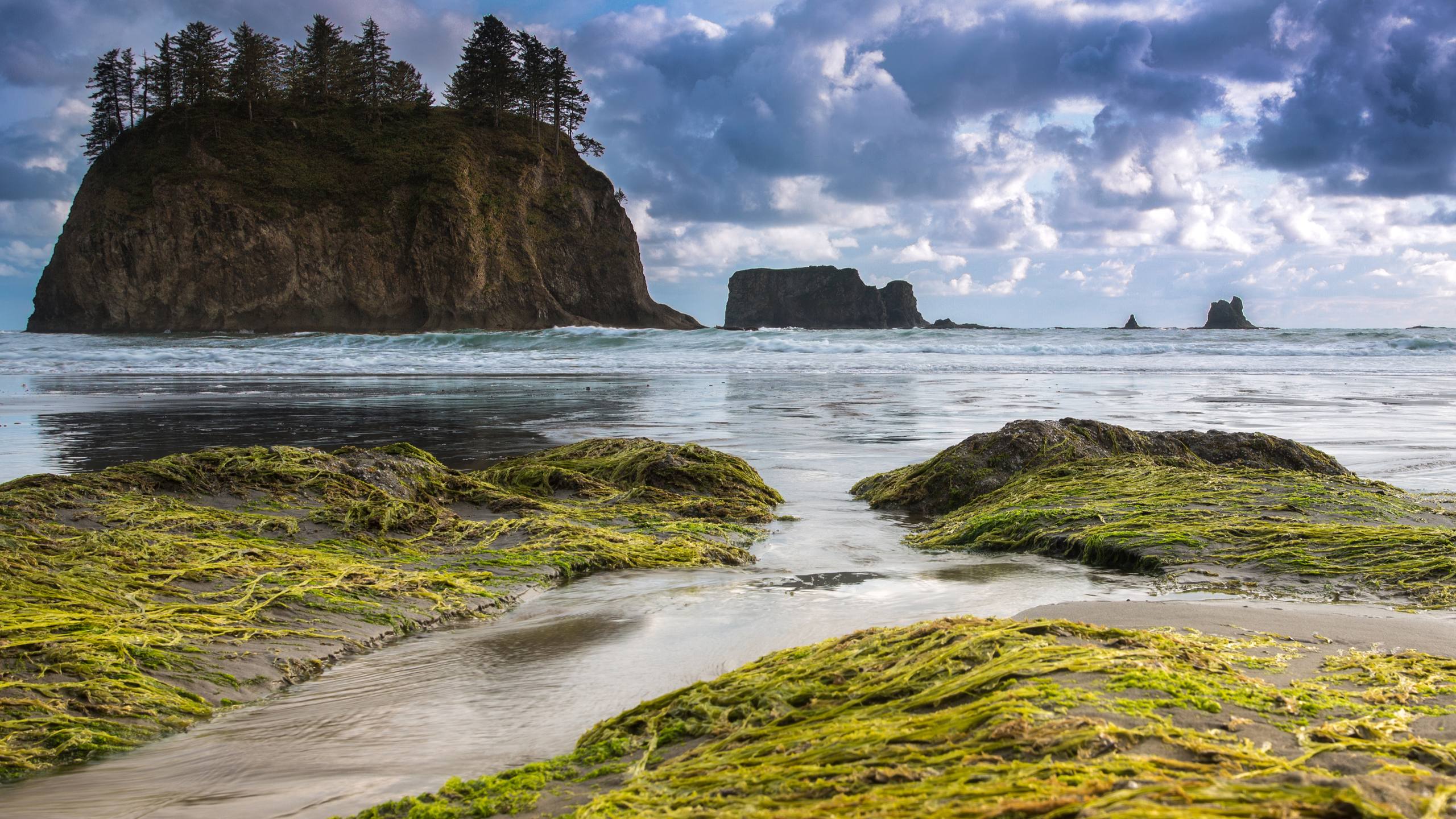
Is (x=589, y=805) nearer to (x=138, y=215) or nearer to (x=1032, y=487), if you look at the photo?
(x=1032, y=487)

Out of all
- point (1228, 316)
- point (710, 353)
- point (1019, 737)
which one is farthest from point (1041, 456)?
point (1228, 316)

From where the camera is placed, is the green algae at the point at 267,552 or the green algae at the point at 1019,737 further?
the green algae at the point at 267,552

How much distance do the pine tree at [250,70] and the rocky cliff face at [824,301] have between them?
234 ft

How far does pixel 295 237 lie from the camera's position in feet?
169

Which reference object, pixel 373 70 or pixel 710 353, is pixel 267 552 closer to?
pixel 710 353

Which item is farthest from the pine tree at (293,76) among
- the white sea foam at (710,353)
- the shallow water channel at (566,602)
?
the shallow water channel at (566,602)

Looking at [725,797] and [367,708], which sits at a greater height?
[725,797]

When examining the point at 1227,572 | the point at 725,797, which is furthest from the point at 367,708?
the point at 1227,572

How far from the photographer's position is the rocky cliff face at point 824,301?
117m

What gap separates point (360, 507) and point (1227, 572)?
4.41 m

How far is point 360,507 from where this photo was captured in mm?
5148

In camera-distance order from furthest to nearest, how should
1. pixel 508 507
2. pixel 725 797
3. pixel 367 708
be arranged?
pixel 508 507
pixel 367 708
pixel 725 797

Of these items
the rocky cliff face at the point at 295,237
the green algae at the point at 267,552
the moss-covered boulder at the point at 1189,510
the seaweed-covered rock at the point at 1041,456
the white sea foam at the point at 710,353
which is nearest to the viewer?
the green algae at the point at 267,552

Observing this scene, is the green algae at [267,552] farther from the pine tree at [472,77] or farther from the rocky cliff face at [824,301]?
the rocky cliff face at [824,301]
